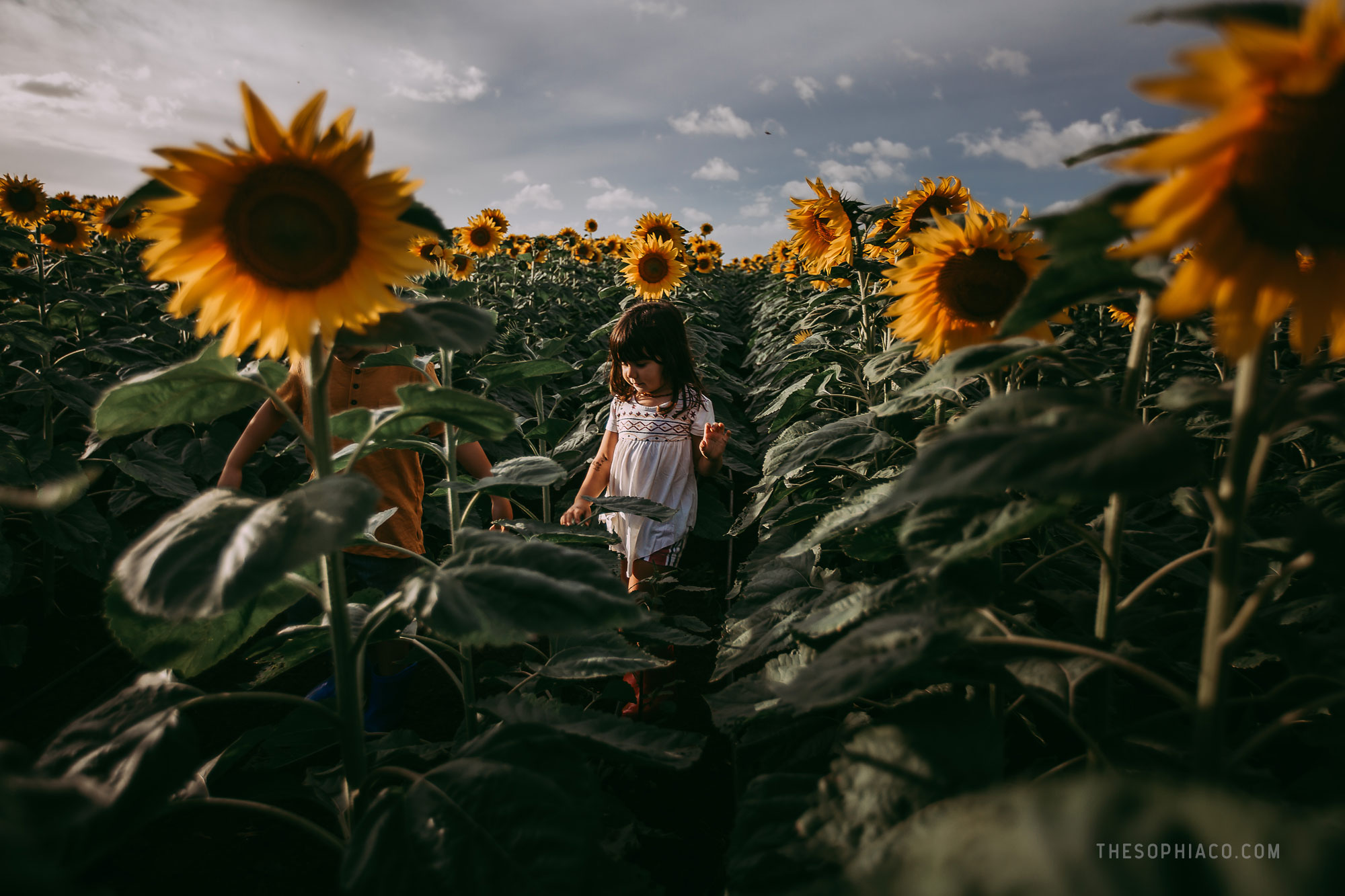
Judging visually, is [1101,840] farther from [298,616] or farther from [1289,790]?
[298,616]

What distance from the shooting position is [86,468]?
3602mm

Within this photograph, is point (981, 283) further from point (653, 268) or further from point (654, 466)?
point (653, 268)

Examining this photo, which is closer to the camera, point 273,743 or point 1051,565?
point 273,743

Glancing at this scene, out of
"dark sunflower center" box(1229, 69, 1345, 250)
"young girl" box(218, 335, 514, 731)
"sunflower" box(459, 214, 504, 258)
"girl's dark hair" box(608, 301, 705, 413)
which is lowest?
"young girl" box(218, 335, 514, 731)

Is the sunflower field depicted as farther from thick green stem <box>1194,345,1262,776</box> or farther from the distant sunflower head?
the distant sunflower head

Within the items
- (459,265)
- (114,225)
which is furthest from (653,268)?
(114,225)

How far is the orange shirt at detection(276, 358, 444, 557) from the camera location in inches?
111

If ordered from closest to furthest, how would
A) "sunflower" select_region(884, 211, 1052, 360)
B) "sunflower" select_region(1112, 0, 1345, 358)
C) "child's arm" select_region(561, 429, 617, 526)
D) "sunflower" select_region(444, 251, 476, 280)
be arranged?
"sunflower" select_region(1112, 0, 1345, 358) < "sunflower" select_region(884, 211, 1052, 360) < "child's arm" select_region(561, 429, 617, 526) < "sunflower" select_region(444, 251, 476, 280)

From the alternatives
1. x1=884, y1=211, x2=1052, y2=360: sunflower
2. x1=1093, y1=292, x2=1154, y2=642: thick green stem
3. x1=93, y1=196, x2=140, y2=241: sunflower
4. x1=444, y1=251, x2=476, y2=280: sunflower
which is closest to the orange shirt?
x1=884, y1=211, x2=1052, y2=360: sunflower

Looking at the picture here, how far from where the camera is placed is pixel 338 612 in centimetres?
124

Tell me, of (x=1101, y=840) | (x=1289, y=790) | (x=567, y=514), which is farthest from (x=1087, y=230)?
(x=567, y=514)

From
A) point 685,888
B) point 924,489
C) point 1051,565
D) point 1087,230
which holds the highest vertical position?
point 1087,230

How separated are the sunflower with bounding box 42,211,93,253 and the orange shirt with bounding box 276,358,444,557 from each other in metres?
6.80

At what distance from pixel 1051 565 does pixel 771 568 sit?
0.82m
